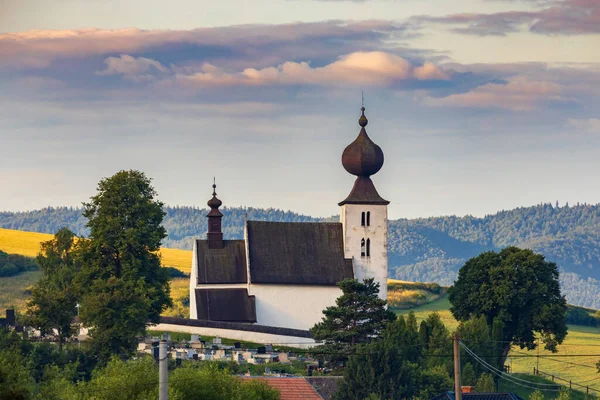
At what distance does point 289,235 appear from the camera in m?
100

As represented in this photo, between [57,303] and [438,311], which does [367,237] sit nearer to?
[438,311]

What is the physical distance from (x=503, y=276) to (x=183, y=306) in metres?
31.4

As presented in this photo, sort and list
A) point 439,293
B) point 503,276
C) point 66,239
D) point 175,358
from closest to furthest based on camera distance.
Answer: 1. point 175,358
2. point 66,239
3. point 503,276
4. point 439,293

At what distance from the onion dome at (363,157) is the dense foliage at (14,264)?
30.7 m

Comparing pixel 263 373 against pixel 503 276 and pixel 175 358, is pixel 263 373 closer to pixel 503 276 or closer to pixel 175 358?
pixel 175 358

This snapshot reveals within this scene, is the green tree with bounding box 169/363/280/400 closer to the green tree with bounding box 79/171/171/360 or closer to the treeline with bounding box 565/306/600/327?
the green tree with bounding box 79/171/171/360

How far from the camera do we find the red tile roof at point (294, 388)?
67.6 m

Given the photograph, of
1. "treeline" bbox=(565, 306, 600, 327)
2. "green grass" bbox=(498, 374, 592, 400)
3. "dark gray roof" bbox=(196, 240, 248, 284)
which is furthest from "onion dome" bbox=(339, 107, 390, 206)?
"treeline" bbox=(565, 306, 600, 327)

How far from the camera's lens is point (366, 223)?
99625 mm

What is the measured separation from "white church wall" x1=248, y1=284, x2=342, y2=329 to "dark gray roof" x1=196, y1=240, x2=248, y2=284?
181 cm

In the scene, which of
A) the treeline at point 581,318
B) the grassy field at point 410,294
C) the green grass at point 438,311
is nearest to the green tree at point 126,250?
the green grass at point 438,311

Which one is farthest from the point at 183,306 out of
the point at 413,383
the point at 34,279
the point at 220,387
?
the point at 220,387

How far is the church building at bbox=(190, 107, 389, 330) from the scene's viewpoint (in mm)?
97312

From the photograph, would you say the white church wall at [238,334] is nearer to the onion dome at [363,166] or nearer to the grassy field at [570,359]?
the onion dome at [363,166]
